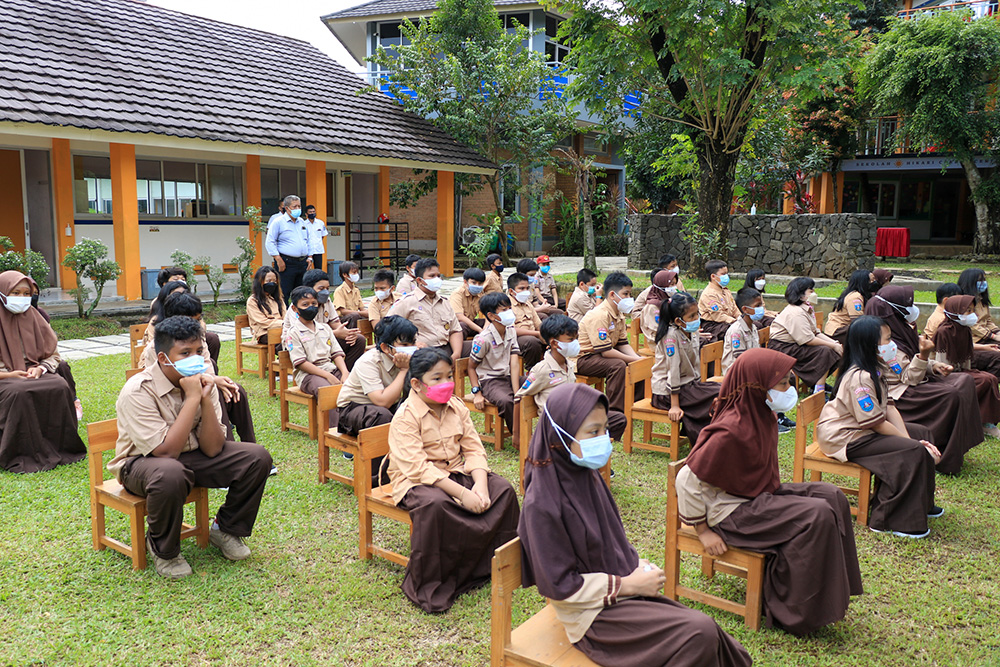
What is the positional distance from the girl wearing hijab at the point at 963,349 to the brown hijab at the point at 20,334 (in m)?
7.62

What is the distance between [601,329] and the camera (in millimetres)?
Result: 7168

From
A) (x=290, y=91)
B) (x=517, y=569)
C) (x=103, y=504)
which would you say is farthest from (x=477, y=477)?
(x=290, y=91)

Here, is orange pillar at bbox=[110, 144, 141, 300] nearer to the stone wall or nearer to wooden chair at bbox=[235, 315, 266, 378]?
wooden chair at bbox=[235, 315, 266, 378]

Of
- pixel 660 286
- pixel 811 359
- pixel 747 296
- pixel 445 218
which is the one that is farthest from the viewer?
pixel 445 218

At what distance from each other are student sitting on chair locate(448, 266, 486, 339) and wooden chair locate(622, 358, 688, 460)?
8.45 feet

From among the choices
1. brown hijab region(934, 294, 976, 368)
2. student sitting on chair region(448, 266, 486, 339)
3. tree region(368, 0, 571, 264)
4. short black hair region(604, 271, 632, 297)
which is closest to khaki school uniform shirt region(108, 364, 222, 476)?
short black hair region(604, 271, 632, 297)

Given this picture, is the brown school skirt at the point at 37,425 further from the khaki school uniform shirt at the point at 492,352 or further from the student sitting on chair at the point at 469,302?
the student sitting on chair at the point at 469,302

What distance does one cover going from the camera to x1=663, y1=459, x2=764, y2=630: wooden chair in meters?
3.64

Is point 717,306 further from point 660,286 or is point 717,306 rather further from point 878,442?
point 878,442

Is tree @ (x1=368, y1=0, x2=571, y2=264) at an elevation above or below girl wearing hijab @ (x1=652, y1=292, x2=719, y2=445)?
above

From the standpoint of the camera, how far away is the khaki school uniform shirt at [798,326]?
782cm

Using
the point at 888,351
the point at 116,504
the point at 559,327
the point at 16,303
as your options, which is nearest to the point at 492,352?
the point at 559,327

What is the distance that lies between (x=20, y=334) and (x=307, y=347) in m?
2.18

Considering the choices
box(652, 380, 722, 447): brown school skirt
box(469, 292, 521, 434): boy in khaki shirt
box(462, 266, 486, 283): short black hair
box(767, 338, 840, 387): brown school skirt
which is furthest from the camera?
box(462, 266, 486, 283): short black hair
